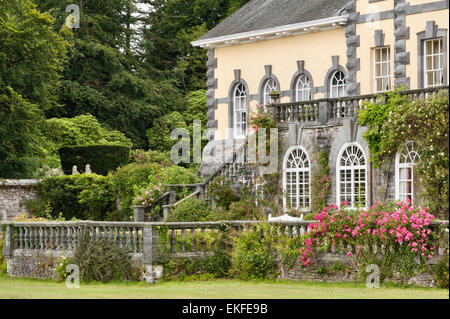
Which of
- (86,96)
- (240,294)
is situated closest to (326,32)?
(240,294)

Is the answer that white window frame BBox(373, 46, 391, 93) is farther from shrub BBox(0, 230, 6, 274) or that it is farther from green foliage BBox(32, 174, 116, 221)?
shrub BBox(0, 230, 6, 274)

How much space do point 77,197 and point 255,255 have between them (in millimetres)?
15703

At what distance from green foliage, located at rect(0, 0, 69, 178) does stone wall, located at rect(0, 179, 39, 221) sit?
2.54 meters

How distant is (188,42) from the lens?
168ft

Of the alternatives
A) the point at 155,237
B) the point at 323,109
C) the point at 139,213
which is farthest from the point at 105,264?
the point at 139,213

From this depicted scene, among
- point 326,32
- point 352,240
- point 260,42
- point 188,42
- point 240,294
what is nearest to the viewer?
point 240,294

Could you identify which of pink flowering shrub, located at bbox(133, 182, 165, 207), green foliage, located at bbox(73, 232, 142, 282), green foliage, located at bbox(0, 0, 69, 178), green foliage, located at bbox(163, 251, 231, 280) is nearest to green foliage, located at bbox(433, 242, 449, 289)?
green foliage, located at bbox(163, 251, 231, 280)

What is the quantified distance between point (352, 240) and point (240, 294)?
12.1 ft

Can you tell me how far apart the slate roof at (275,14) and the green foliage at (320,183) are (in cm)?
545

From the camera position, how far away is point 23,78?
3916cm

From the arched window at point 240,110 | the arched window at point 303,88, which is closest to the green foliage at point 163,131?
the arched window at point 240,110

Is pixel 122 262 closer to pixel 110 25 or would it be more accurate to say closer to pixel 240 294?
pixel 240 294

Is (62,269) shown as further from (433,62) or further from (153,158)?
(153,158)

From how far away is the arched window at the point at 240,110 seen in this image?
114 feet
